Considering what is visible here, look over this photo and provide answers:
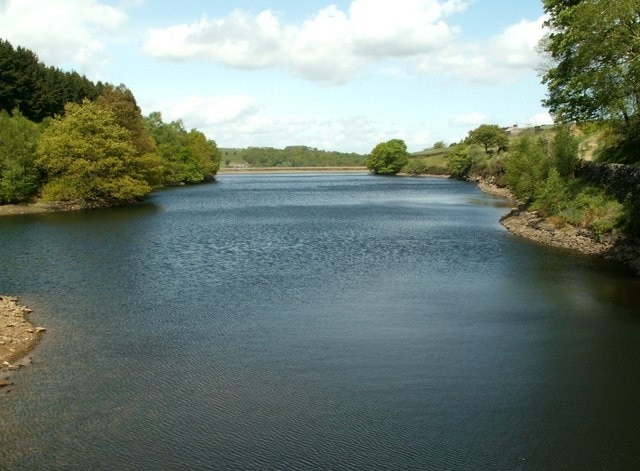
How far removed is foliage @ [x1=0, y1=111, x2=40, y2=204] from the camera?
6156cm

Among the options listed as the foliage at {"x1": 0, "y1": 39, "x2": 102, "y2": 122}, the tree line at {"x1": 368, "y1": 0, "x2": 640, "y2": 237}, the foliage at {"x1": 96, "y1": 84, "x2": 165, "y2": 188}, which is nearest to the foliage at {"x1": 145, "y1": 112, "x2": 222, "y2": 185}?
the foliage at {"x1": 0, "y1": 39, "x2": 102, "y2": 122}

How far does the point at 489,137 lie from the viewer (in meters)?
137

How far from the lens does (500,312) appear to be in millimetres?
22500

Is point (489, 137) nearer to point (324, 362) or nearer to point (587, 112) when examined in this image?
point (587, 112)

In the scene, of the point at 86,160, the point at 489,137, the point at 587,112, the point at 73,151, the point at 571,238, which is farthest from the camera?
the point at 489,137

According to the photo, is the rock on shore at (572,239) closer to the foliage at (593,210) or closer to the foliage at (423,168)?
the foliage at (593,210)

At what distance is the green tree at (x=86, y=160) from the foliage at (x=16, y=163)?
125 centimetres

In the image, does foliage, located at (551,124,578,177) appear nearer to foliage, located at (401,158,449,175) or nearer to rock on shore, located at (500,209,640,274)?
rock on shore, located at (500,209,640,274)

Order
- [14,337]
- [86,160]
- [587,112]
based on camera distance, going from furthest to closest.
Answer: [86,160] < [587,112] < [14,337]

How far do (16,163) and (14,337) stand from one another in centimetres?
5027

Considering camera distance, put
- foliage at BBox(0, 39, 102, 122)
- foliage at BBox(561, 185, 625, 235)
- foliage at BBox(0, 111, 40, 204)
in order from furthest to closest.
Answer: foliage at BBox(0, 39, 102, 122) < foliage at BBox(0, 111, 40, 204) < foliage at BBox(561, 185, 625, 235)

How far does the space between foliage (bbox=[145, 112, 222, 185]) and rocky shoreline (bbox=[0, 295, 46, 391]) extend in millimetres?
79955

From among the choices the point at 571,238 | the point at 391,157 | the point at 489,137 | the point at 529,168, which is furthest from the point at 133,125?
the point at 391,157

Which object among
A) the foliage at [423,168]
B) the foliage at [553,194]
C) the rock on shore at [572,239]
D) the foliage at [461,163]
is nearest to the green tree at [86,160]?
the rock on shore at [572,239]
